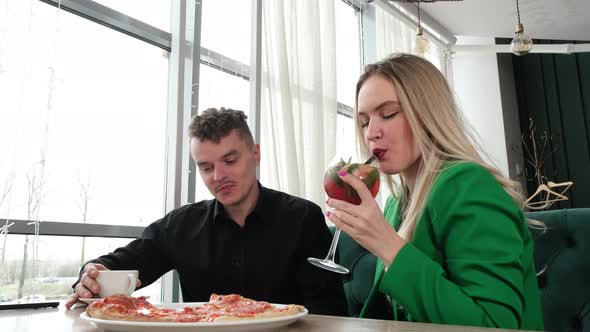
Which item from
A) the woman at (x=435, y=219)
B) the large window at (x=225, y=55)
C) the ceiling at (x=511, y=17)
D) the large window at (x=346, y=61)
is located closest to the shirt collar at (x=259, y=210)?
the woman at (x=435, y=219)

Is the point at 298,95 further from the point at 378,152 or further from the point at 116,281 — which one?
the point at 116,281

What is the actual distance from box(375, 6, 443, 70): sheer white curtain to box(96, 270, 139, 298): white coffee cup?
12.3 feet

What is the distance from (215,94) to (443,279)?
221cm

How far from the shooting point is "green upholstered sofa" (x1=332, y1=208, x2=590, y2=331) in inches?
50.6

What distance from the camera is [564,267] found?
1312 mm

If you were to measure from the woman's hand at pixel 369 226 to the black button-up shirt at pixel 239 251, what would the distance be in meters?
0.55

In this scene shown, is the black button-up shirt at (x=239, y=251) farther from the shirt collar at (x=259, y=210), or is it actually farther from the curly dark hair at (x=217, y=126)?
the curly dark hair at (x=217, y=126)

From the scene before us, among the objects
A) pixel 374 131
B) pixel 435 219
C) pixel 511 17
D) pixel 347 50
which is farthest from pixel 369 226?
pixel 511 17

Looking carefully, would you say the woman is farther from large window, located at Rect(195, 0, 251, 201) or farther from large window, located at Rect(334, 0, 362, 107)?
large window, located at Rect(334, 0, 362, 107)

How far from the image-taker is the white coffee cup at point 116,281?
1.10 metres

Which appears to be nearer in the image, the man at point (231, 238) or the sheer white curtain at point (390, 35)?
the man at point (231, 238)

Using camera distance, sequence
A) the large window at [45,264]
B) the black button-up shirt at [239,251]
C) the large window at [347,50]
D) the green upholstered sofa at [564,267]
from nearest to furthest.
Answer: the green upholstered sofa at [564,267] → the black button-up shirt at [239,251] → the large window at [45,264] → the large window at [347,50]

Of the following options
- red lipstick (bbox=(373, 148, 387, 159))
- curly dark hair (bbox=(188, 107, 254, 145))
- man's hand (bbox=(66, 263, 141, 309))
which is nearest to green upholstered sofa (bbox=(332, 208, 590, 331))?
red lipstick (bbox=(373, 148, 387, 159))

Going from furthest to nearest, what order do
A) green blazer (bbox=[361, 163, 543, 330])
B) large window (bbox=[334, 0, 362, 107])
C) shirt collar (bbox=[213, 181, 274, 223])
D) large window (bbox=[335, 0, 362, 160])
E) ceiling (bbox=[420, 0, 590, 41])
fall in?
ceiling (bbox=[420, 0, 590, 41]) < large window (bbox=[334, 0, 362, 107]) < large window (bbox=[335, 0, 362, 160]) < shirt collar (bbox=[213, 181, 274, 223]) < green blazer (bbox=[361, 163, 543, 330])
